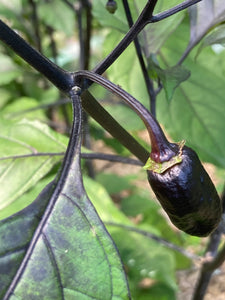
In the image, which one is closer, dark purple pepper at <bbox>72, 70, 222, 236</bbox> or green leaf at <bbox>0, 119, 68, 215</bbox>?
dark purple pepper at <bbox>72, 70, 222, 236</bbox>

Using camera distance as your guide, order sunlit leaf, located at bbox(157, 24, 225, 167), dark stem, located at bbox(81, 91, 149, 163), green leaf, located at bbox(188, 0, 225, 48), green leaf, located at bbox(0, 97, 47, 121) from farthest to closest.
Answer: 1. green leaf, located at bbox(0, 97, 47, 121)
2. sunlit leaf, located at bbox(157, 24, 225, 167)
3. green leaf, located at bbox(188, 0, 225, 48)
4. dark stem, located at bbox(81, 91, 149, 163)

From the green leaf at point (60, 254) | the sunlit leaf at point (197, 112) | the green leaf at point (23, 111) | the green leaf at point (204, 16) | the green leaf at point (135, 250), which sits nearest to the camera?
the green leaf at point (60, 254)

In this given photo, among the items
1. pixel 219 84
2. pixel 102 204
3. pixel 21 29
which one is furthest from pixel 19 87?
pixel 219 84

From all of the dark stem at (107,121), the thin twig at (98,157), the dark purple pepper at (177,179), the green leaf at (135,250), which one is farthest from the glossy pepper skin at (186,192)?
the green leaf at (135,250)

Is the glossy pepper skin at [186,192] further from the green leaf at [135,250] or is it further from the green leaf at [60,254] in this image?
the green leaf at [135,250]

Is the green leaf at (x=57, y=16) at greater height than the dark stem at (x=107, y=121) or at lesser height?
greater

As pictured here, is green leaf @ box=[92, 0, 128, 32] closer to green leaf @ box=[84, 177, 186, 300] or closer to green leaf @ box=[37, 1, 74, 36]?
green leaf @ box=[84, 177, 186, 300]

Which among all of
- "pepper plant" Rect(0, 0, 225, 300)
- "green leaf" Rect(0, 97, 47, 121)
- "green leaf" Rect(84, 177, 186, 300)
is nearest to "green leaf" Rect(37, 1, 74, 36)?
"pepper plant" Rect(0, 0, 225, 300)
